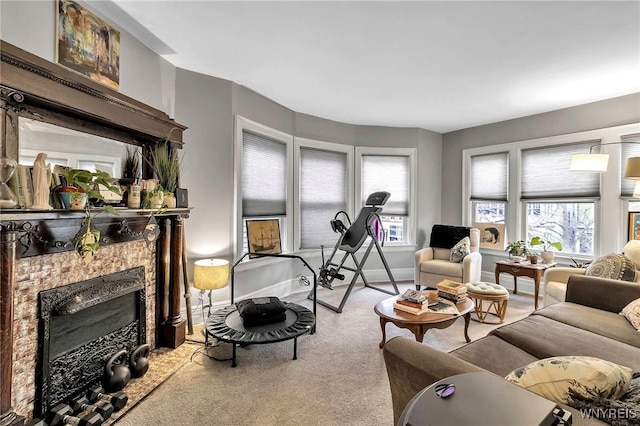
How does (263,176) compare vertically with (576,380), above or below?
above

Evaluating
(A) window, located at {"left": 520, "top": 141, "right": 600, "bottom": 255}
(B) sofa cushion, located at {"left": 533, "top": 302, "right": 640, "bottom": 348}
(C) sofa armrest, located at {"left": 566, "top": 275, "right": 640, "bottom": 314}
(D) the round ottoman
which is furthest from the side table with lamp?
(A) window, located at {"left": 520, "top": 141, "right": 600, "bottom": 255}

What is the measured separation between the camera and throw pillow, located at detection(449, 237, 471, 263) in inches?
175

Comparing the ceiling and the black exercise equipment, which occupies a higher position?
the ceiling

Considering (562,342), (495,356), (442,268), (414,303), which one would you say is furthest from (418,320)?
(442,268)

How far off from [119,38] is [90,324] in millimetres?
2154

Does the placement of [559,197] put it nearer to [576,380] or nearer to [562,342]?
[562,342]

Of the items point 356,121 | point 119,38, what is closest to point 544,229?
point 356,121

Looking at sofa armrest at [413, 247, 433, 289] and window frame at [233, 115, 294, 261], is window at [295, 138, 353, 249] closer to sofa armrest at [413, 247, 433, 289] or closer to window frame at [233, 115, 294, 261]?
window frame at [233, 115, 294, 261]

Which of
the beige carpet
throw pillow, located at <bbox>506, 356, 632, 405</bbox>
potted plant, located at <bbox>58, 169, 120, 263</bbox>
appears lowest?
the beige carpet

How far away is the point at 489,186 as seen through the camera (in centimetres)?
513

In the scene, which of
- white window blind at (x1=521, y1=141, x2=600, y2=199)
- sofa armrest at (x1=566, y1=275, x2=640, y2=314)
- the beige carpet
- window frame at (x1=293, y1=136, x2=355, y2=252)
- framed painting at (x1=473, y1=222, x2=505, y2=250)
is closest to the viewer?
the beige carpet

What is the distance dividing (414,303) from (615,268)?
1.86m

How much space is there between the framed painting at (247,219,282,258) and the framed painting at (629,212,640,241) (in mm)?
4342

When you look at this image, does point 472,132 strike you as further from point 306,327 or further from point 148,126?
point 148,126
